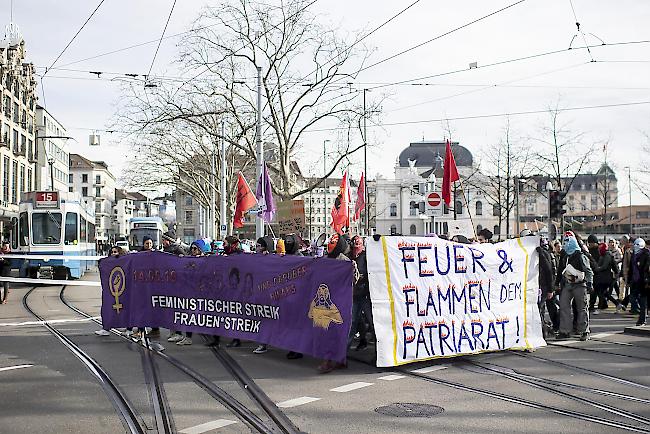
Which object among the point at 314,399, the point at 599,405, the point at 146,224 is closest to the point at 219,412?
the point at 314,399

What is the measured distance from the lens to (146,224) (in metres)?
52.7

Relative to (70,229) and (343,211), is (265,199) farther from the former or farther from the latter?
(70,229)

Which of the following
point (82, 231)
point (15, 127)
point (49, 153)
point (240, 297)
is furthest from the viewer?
point (49, 153)

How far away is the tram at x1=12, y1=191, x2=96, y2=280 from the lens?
28.1m

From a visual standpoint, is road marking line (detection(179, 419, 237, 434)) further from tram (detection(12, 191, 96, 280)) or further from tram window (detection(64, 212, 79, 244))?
tram window (detection(64, 212, 79, 244))

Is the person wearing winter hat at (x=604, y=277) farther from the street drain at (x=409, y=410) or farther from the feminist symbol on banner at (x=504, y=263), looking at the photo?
the street drain at (x=409, y=410)

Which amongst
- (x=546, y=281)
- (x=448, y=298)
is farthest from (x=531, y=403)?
(x=546, y=281)

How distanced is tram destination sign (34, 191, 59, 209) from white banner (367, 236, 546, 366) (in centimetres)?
2147

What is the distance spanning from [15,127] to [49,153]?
20877 millimetres

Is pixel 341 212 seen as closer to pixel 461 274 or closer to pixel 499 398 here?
pixel 461 274

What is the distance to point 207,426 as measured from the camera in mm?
6758

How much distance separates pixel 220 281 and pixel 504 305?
426 centimetres

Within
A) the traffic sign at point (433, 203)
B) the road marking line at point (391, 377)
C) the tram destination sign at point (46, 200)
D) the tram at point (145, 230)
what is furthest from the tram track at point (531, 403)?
the tram at point (145, 230)

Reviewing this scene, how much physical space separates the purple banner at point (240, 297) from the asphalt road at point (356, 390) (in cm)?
41
